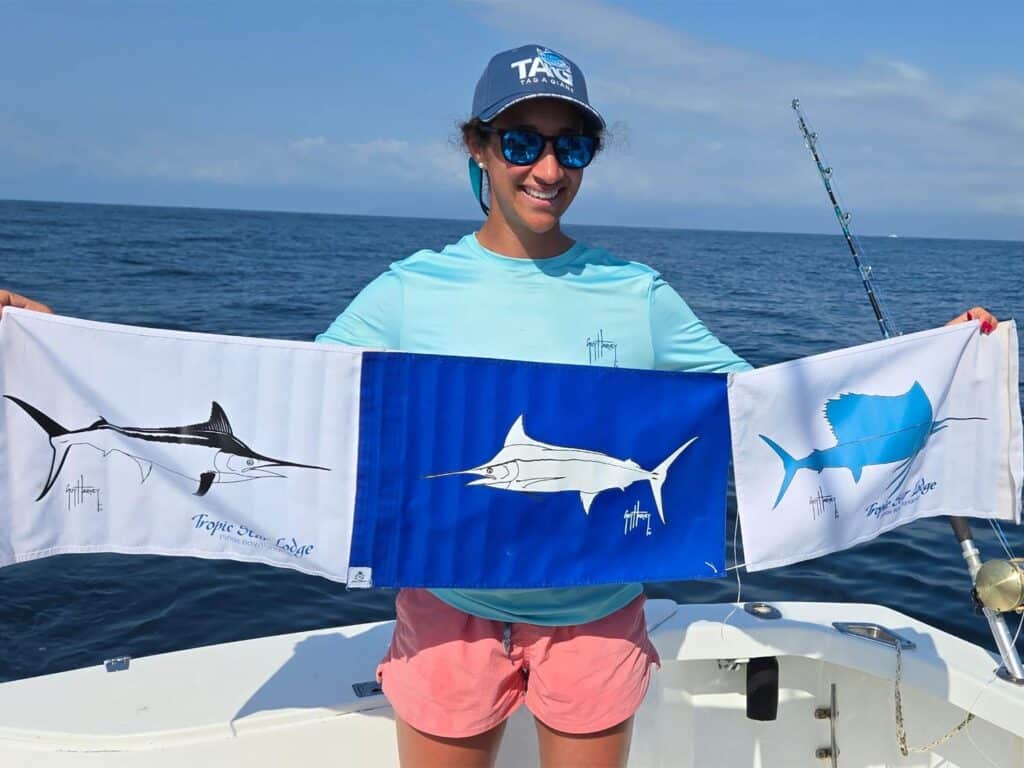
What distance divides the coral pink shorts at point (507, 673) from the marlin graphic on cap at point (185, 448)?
0.54 m

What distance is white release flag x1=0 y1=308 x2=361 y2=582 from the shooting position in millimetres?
2258

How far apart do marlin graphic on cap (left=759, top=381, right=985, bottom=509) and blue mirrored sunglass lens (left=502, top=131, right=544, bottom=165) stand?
109cm

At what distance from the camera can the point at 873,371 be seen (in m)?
2.74

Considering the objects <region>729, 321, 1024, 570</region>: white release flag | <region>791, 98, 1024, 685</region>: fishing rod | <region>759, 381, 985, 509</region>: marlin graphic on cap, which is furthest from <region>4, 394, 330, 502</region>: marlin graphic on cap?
<region>791, 98, 1024, 685</region>: fishing rod

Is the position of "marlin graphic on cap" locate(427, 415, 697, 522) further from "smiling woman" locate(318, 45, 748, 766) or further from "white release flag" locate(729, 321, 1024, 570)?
"white release flag" locate(729, 321, 1024, 570)

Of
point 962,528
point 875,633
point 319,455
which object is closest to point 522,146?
point 319,455

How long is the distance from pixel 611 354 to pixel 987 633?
5.25 meters

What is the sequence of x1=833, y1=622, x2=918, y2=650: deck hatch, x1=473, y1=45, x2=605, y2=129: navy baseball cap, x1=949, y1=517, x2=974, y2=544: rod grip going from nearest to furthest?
x1=473, y1=45, x2=605, y2=129: navy baseball cap → x1=949, y1=517, x2=974, y2=544: rod grip → x1=833, y1=622, x2=918, y2=650: deck hatch

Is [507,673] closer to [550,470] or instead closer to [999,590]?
[550,470]

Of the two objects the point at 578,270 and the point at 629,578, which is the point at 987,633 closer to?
the point at 629,578

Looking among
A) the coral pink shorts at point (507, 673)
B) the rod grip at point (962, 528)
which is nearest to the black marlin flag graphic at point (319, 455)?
the coral pink shorts at point (507, 673)

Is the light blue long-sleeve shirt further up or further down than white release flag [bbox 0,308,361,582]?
further up

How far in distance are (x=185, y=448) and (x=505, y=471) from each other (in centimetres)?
81

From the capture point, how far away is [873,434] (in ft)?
9.05
